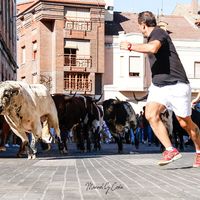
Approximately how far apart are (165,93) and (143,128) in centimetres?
1900

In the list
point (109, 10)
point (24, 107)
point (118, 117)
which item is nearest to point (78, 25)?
point (109, 10)

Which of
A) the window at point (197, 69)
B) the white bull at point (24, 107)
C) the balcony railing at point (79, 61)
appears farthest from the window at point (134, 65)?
the white bull at point (24, 107)

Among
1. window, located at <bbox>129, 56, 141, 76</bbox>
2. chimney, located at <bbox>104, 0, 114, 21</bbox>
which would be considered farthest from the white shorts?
chimney, located at <bbox>104, 0, 114, 21</bbox>

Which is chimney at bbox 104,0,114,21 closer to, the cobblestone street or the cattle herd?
the cattle herd

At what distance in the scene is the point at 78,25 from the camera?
5216 cm

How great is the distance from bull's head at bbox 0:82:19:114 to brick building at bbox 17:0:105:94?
3945 cm

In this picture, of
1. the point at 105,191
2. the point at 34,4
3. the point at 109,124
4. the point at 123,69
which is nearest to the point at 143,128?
the point at 109,124

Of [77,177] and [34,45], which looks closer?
[77,177]

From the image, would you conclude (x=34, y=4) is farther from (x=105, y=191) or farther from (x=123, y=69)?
(x=105, y=191)

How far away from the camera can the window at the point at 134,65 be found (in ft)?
174

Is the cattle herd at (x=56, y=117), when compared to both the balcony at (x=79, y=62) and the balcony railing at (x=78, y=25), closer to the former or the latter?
the balcony at (x=79, y=62)

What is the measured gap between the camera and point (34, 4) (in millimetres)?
53781

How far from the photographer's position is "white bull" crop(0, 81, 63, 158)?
38.1 feet

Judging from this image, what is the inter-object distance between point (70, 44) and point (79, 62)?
1727mm
